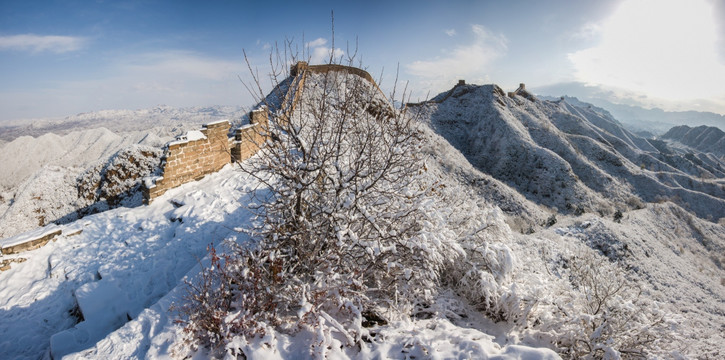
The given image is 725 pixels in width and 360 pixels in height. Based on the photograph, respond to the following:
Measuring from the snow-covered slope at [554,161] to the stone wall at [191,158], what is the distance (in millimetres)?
12240

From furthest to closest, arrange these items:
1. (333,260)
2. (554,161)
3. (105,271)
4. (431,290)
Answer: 1. (554,161)
2. (105,271)
3. (431,290)
4. (333,260)

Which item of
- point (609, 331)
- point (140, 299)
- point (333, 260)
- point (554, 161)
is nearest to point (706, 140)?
point (554, 161)

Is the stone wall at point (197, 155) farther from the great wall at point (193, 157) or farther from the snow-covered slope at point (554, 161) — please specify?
the snow-covered slope at point (554, 161)

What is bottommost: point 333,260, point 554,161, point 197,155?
point 333,260

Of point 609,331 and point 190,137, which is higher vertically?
point 190,137

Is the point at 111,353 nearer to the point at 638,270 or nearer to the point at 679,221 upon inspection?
the point at 638,270

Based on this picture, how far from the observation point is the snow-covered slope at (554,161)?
65.6 feet

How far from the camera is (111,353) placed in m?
2.89

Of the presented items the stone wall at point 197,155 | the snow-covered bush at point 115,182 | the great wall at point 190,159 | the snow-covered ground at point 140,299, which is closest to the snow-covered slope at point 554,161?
the stone wall at point 197,155

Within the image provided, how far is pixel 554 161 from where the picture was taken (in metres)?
21.2

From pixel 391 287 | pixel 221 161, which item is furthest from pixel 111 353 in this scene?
pixel 221 161

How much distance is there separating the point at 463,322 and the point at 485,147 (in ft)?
77.3

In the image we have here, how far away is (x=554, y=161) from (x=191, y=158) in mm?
24545

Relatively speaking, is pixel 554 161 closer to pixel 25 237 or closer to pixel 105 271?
pixel 105 271
